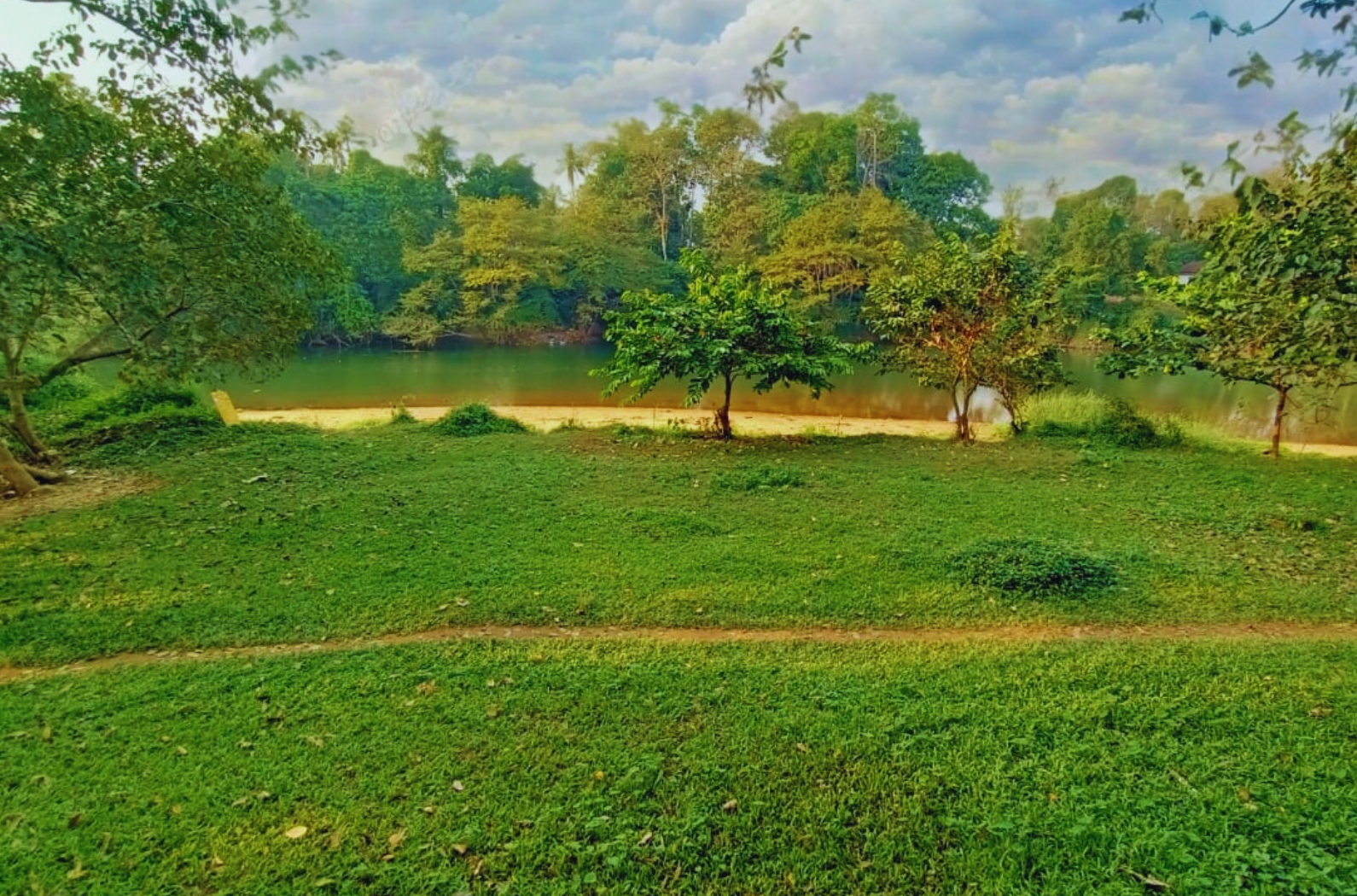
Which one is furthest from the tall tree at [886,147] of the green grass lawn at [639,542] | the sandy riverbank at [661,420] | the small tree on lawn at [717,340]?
the green grass lawn at [639,542]

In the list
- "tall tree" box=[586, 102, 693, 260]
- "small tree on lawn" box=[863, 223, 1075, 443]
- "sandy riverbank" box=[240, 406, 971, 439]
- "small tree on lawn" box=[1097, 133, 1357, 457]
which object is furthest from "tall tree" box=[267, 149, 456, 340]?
"small tree on lawn" box=[1097, 133, 1357, 457]

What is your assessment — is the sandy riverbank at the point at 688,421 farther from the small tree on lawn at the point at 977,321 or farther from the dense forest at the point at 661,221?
the dense forest at the point at 661,221

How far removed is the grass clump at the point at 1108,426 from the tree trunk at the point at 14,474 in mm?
11702

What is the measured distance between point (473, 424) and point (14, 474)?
4780mm

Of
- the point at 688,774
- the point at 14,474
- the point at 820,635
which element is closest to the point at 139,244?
the point at 14,474

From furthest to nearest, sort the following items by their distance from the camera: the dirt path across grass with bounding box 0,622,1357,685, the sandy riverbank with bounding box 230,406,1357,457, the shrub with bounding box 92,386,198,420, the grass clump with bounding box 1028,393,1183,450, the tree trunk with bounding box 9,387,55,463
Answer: the sandy riverbank with bounding box 230,406,1357,457 → the shrub with bounding box 92,386,198,420 → the grass clump with bounding box 1028,393,1183,450 → the tree trunk with bounding box 9,387,55,463 → the dirt path across grass with bounding box 0,622,1357,685

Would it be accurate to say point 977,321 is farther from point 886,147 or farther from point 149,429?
point 886,147

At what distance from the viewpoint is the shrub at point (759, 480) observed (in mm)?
6621

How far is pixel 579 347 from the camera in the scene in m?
30.3

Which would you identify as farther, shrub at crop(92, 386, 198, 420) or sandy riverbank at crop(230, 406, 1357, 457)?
sandy riverbank at crop(230, 406, 1357, 457)

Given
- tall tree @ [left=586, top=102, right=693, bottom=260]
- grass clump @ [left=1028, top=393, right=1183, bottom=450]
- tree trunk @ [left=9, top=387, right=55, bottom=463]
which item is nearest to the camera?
tree trunk @ [left=9, top=387, right=55, bottom=463]

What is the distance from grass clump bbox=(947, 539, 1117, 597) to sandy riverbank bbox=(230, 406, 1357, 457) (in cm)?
535

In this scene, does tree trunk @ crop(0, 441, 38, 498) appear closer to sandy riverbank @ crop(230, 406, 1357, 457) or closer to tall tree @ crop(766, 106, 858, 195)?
sandy riverbank @ crop(230, 406, 1357, 457)

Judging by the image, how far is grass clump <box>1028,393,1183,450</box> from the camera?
9.08 meters
